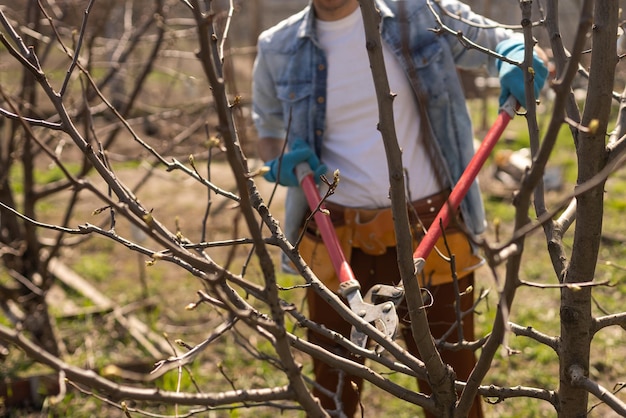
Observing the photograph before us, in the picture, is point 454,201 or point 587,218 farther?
point 454,201

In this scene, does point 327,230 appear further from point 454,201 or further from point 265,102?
point 265,102

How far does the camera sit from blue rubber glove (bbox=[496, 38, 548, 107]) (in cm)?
214

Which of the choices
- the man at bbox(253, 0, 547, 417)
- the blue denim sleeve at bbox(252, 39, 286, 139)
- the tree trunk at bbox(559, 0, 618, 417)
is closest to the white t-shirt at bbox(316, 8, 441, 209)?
the man at bbox(253, 0, 547, 417)

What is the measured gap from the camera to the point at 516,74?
7.09ft

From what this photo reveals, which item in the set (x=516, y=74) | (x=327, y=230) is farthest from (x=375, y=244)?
(x=516, y=74)

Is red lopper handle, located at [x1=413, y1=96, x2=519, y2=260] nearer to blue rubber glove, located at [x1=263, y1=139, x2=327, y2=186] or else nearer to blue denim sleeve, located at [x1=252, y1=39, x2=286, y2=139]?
blue rubber glove, located at [x1=263, y1=139, x2=327, y2=186]

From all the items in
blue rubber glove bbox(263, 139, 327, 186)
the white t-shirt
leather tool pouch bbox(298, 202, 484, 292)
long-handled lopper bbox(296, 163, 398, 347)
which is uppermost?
the white t-shirt

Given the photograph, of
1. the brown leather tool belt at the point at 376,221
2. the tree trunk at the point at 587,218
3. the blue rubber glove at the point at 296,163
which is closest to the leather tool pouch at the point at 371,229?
the brown leather tool belt at the point at 376,221

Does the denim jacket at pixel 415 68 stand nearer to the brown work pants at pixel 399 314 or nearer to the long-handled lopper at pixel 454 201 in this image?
the brown work pants at pixel 399 314

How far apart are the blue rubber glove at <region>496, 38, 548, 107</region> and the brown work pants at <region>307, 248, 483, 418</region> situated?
0.61 metres

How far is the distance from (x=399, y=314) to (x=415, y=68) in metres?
0.75

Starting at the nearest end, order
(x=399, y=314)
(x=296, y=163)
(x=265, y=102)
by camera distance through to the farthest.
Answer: (x=296, y=163)
(x=399, y=314)
(x=265, y=102)

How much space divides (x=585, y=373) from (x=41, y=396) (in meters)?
2.65

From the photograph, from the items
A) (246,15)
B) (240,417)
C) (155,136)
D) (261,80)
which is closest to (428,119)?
(261,80)
